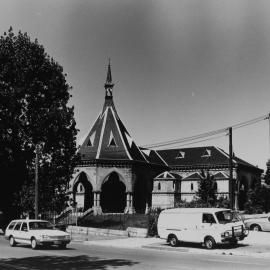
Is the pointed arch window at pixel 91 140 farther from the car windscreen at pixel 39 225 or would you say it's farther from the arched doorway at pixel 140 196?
the car windscreen at pixel 39 225

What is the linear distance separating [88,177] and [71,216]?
7.35 m

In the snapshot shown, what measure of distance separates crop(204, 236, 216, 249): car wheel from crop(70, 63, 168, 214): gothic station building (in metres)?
40.2

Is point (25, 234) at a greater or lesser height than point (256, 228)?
lesser

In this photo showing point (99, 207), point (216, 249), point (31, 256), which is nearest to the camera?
point (31, 256)

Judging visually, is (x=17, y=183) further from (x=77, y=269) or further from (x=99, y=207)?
(x=99, y=207)

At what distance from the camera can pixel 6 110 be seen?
109ft

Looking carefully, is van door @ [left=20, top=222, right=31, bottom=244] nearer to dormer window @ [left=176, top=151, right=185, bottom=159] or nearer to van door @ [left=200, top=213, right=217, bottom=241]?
van door @ [left=200, top=213, right=217, bottom=241]

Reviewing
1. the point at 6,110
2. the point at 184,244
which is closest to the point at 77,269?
the point at 184,244

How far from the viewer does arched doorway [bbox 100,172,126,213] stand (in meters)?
65.1

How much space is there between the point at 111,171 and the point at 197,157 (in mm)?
18232

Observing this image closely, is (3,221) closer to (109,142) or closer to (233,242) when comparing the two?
(233,242)

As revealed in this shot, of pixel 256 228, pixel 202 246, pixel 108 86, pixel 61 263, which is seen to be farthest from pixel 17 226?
pixel 108 86

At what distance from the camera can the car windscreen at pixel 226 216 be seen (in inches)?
874

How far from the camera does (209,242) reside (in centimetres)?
2164
